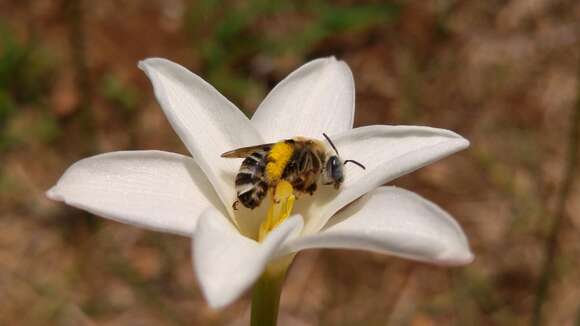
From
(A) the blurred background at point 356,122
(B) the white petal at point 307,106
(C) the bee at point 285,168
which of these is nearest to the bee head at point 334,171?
(C) the bee at point 285,168

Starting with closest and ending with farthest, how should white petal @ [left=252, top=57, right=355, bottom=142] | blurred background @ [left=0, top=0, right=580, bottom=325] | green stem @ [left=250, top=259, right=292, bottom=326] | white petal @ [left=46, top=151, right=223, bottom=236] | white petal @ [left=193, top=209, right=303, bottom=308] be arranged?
1. white petal @ [left=193, top=209, right=303, bottom=308]
2. white petal @ [left=46, top=151, right=223, bottom=236]
3. green stem @ [left=250, top=259, right=292, bottom=326]
4. white petal @ [left=252, top=57, right=355, bottom=142]
5. blurred background @ [left=0, top=0, right=580, bottom=325]

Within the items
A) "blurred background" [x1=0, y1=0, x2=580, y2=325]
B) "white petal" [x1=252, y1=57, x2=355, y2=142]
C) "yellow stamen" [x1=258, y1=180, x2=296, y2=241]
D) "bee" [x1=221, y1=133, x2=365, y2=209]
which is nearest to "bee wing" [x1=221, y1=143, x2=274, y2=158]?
"bee" [x1=221, y1=133, x2=365, y2=209]

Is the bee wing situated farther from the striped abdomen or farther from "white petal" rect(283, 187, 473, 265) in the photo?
"white petal" rect(283, 187, 473, 265)

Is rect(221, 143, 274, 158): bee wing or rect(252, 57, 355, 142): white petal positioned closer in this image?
rect(221, 143, 274, 158): bee wing

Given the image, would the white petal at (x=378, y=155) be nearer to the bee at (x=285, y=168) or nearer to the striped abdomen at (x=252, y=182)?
the bee at (x=285, y=168)

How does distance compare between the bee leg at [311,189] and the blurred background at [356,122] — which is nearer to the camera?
the bee leg at [311,189]

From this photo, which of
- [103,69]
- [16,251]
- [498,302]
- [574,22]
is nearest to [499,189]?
[498,302]
